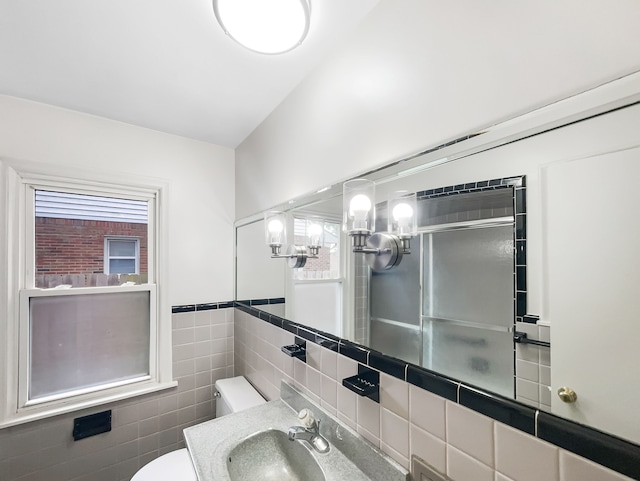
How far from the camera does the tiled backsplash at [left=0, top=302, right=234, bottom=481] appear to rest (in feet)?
5.14

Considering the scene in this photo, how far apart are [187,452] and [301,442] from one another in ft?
2.62

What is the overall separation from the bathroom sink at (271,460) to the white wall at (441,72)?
113 cm

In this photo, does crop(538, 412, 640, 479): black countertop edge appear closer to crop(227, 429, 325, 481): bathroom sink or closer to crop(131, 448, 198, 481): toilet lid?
crop(227, 429, 325, 481): bathroom sink

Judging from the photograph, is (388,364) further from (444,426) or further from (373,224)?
(373,224)

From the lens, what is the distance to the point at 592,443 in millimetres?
522

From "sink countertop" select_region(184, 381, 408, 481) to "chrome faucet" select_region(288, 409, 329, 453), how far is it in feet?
0.07

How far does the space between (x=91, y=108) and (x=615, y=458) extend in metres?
2.56

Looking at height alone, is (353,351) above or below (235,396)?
above

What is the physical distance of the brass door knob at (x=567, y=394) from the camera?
579mm

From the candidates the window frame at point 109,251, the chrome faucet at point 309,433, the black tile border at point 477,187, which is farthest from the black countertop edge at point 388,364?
the window frame at point 109,251

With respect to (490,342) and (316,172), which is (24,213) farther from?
(490,342)

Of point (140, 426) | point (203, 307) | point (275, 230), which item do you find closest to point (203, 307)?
point (203, 307)

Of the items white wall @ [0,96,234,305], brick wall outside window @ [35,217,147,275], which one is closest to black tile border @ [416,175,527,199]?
white wall @ [0,96,234,305]

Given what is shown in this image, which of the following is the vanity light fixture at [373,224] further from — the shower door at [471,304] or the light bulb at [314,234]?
the light bulb at [314,234]
